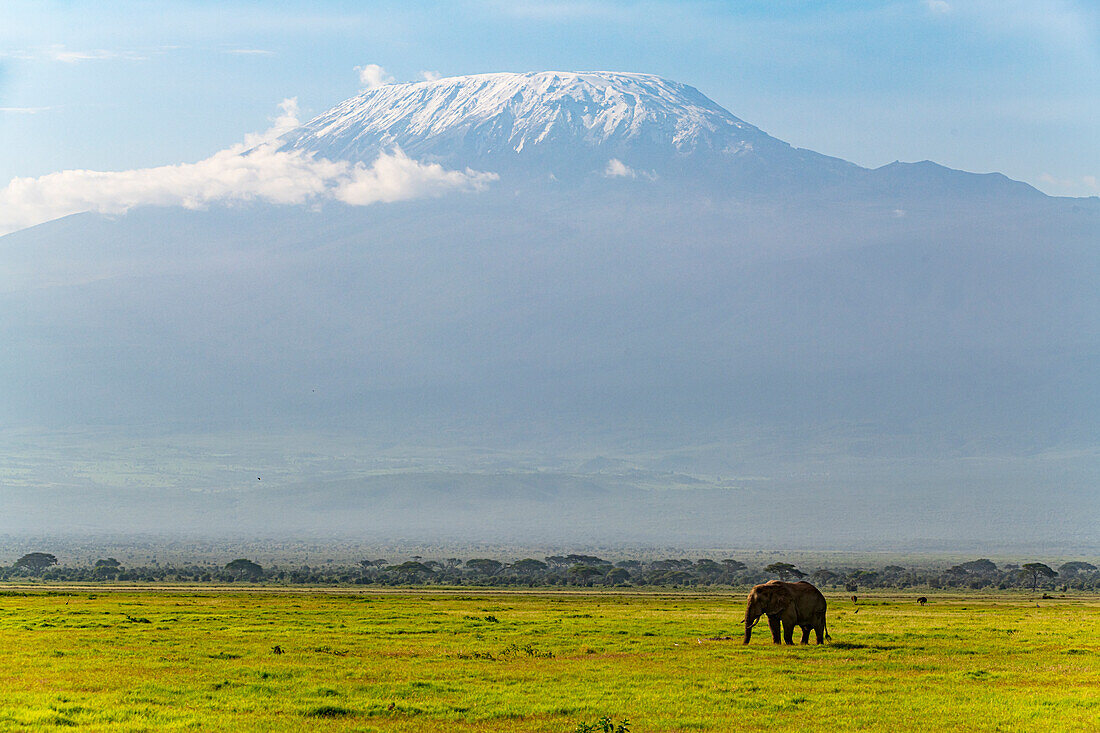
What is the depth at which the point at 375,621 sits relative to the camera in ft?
148

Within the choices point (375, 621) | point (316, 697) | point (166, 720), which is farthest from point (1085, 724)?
point (375, 621)

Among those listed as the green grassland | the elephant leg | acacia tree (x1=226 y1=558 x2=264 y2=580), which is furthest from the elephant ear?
acacia tree (x1=226 y1=558 x2=264 y2=580)

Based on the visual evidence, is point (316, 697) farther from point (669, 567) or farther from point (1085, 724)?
point (669, 567)

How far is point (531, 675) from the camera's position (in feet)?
90.4

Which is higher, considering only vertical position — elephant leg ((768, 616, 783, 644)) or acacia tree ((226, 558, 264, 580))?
elephant leg ((768, 616, 783, 644))

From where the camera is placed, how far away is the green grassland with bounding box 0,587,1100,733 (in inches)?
857

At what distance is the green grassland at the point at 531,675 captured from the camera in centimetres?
2177

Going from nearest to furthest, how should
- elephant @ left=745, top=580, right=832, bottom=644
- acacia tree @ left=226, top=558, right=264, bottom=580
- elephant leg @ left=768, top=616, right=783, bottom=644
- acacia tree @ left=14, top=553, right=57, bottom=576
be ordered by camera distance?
elephant @ left=745, top=580, right=832, bottom=644
elephant leg @ left=768, top=616, right=783, bottom=644
acacia tree @ left=226, top=558, right=264, bottom=580
acacia tree @ left=14, top=553, right=57, bottom=576

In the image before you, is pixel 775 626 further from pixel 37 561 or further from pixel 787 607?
pixel 37 561

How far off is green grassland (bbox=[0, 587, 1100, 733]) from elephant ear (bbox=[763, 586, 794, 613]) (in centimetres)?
132

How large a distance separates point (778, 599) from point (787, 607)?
336 millimetres

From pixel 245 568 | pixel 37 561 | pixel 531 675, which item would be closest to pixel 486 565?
pixel 245 568

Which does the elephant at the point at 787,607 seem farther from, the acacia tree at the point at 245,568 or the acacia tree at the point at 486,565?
the acacia tree at the point at 486,565

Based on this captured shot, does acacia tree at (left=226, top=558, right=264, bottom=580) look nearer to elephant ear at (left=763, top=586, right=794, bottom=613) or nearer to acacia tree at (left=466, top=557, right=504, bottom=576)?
acacia tree at (left=466, top=557, right=504, bottom=576)
